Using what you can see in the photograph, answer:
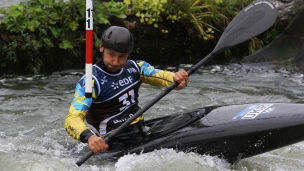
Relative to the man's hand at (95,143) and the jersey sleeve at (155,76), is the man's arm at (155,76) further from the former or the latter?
the man's hand at (95,143)

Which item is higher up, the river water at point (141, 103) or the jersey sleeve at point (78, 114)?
the jersey sleeve at point (78, 114)

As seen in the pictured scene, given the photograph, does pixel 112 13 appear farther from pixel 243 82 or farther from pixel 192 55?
pixel 243 82

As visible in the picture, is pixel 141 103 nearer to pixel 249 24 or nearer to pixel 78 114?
pixel 249 24

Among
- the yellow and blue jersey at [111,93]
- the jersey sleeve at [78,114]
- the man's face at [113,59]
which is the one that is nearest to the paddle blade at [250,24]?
the yellow and blue jersey at [111,93]

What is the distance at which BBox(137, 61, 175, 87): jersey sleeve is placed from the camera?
16.4 feet

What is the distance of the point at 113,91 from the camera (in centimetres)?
484

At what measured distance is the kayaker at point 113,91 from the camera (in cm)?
457

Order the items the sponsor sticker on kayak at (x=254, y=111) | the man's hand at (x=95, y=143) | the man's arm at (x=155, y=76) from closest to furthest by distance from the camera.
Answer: the man's hand at (x=95, y=143) → the sponsor sticker on kayak at (x=254, y=111) → the man's arm at (x=155, y=76)

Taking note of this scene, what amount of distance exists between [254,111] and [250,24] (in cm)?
90

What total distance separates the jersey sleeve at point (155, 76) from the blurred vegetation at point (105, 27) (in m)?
4.09

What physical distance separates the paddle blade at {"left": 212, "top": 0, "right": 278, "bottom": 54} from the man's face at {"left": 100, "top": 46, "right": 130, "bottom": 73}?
0.95 m

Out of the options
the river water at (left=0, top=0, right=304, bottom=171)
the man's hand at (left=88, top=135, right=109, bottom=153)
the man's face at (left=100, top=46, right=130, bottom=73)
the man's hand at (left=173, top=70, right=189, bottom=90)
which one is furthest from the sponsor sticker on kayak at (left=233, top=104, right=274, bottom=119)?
the man's hand at (left=88, top=135, right=109, bottom=153)

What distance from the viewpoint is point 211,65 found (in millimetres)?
9812

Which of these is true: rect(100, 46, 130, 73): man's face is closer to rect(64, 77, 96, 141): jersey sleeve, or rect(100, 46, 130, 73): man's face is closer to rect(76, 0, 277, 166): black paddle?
rect(64, 77, 96, 141): jersey sleeve
